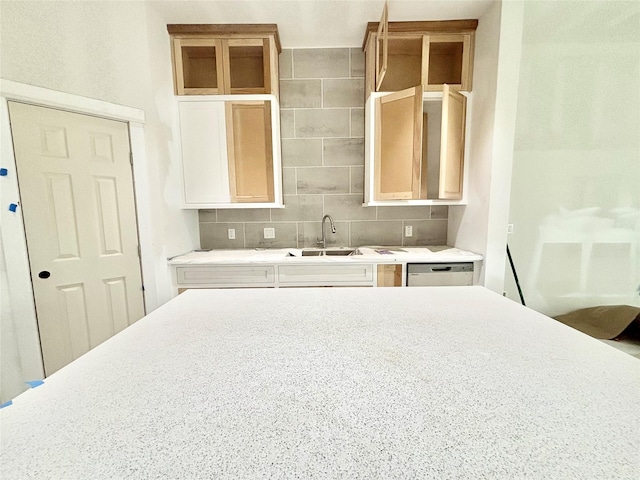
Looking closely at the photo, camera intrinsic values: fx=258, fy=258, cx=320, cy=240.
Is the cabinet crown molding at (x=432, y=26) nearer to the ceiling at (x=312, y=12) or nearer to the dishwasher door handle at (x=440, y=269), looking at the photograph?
the ceiling at (x=312, y=12)

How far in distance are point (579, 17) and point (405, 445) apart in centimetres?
350

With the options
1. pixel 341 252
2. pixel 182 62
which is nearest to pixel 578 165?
pixel 341 252

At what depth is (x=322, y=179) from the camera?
8.46ft

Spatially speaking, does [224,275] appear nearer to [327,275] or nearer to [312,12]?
[327,275]

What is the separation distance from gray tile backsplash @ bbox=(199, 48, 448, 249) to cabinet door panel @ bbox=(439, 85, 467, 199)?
0.45 meters

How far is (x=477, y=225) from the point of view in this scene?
2.12 meters

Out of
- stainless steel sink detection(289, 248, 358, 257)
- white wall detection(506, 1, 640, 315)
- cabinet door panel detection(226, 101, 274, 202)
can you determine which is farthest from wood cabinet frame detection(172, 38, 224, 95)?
white wall detection(506, 1, 640, 315)

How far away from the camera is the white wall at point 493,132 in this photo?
1.83 metres

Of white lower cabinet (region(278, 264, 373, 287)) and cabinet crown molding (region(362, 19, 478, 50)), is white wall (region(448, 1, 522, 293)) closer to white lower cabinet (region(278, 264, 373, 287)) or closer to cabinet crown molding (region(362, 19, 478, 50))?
cabinet crown molding (region(362, 19, 478, 50))

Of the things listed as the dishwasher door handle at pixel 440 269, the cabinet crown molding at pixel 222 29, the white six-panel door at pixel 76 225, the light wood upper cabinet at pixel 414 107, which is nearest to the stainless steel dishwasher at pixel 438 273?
the dishwasher door handle at pixel 440 269

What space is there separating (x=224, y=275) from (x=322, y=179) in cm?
130

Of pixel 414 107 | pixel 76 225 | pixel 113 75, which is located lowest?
pixel 76 225

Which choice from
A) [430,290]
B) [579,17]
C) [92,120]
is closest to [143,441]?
[430,290]

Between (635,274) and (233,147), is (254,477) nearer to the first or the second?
(233,147)
